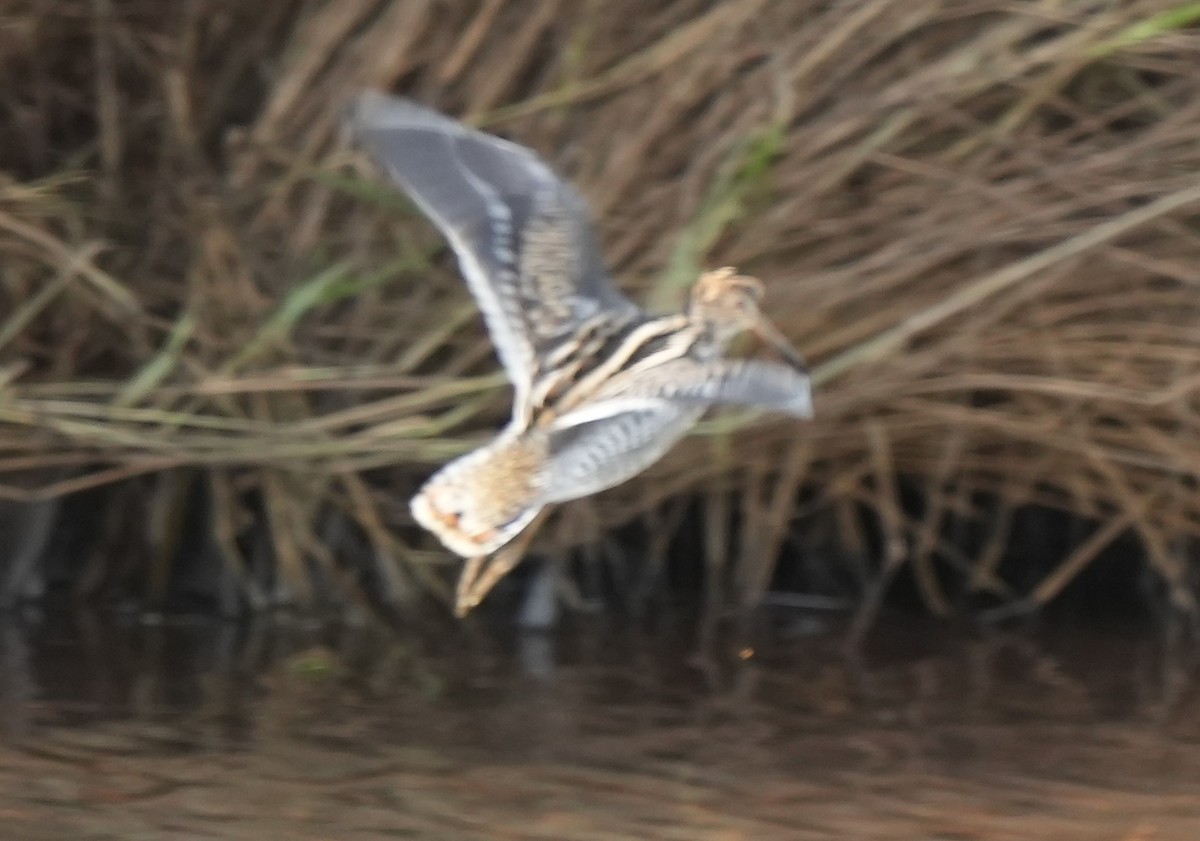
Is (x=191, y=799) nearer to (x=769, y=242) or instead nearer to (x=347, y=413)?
(x=347, y=413)

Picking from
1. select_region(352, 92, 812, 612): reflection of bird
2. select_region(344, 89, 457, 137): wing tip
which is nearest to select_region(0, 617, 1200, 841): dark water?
select_region(352, 92, 812, 612): reflection of bird

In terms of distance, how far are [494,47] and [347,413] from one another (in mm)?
785

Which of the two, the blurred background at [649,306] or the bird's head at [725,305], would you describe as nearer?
the bird's head at [725,305]

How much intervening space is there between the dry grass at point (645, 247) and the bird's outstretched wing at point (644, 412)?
62 cm

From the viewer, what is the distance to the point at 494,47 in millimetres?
4180

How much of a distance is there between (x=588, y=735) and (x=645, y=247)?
0.98 metres

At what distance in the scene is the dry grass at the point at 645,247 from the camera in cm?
389

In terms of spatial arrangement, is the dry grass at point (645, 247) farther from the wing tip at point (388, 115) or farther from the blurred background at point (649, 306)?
the wing tip at point (388, 115)

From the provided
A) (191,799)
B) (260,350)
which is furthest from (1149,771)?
(260,350)

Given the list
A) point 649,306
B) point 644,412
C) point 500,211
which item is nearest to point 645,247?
point 649,306

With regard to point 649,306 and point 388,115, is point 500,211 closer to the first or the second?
point 388,115

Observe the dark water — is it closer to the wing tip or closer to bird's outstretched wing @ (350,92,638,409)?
bird's outstretched wing @ (350,92,638,409)

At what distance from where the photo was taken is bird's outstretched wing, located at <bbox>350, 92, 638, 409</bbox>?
133 inches

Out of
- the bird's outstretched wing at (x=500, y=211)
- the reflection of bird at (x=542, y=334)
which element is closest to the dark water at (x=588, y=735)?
the reflection of bird at (x=542, y=334)
